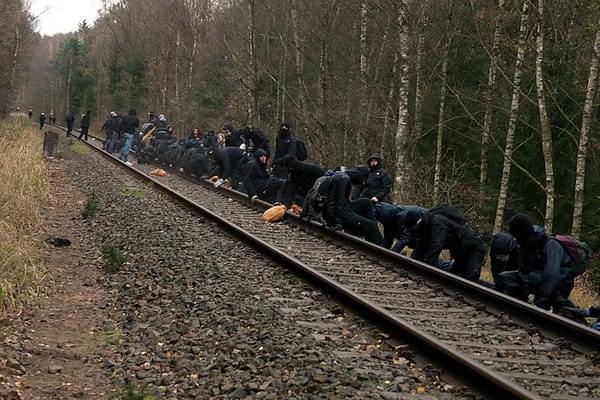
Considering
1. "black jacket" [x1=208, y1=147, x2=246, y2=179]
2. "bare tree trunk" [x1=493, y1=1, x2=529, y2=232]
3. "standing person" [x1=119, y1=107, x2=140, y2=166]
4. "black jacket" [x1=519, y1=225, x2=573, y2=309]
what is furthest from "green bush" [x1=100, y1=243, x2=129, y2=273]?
"standing person" [x1=119, y1=107, x2=140, y2=166]

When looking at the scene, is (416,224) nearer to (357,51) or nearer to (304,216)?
(304,216)

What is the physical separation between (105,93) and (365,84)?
49.2 metres

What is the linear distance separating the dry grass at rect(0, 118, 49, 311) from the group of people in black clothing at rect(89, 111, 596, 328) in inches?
188

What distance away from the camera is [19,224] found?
10.6m

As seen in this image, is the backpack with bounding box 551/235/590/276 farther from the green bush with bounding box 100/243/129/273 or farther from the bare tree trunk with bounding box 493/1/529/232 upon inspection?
the bare tree trunk with bounding box 493/1/529/232

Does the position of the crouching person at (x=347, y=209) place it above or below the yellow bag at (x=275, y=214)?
above

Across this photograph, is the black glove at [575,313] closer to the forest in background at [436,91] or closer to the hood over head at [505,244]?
the hood over head at [505,244]

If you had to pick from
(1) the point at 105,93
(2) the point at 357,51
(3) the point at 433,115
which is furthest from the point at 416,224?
(1) the point at 105,93

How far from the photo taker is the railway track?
488 cm

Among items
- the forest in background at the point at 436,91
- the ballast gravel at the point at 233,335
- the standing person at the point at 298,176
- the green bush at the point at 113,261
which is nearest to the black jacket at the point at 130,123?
the forest in background at the point at 436,91

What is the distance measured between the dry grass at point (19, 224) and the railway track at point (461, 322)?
123 inches

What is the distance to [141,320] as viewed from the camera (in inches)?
253

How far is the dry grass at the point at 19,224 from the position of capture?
6.95 m

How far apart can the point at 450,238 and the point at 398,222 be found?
1.29 meters
